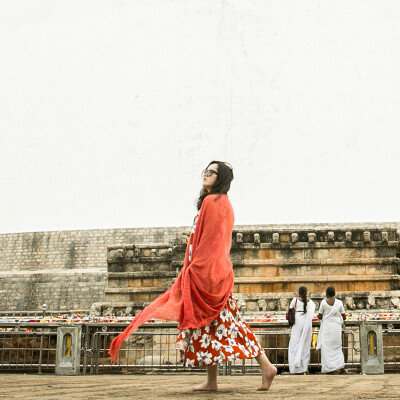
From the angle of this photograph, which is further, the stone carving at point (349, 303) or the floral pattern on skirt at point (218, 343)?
the stone carving at point (349, 303)

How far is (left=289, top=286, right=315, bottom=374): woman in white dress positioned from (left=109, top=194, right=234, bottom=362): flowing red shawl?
3.62m

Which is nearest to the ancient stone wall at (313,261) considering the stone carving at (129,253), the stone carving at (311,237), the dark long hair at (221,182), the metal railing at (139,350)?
the stone carving at (311,237)

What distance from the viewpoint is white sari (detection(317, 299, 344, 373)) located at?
22.3ft

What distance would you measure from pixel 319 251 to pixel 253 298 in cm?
127

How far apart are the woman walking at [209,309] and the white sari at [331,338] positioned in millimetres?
3538

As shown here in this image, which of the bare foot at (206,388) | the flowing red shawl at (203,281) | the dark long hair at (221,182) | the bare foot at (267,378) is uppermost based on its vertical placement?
the dark long hair at (221,182)

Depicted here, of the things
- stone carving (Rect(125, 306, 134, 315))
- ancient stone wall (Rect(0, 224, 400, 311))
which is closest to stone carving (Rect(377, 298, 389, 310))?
ancient stone wall (Rect(0, 224, 400, 311))

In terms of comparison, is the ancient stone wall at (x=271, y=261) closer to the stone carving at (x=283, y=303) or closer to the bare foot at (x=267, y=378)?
the stone carving at (x=283, y=303)

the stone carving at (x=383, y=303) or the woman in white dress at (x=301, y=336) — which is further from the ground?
the stone carving at (x=383, y=303)

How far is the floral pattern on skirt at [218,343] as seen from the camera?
3.36 meters

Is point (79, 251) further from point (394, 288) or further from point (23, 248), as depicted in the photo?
point (394, 288)

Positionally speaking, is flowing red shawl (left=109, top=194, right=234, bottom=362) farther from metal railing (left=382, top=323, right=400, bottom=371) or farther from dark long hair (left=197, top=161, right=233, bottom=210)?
metal railing (left=382, top=323, right=400, bottom=371)

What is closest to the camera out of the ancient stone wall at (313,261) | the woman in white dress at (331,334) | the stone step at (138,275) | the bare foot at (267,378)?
the bare foot at (267,378)

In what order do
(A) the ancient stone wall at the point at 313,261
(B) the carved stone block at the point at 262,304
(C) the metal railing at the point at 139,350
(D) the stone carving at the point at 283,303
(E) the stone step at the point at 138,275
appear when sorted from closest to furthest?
(C) the metal railing at the point at 139,350
(D) the stone carving at the point at 283,303
(B) the carved stone block at the point at 262,304
(A) the ancient stone wall at the point at 313,261
(E) the stone step at the point at 138,275
